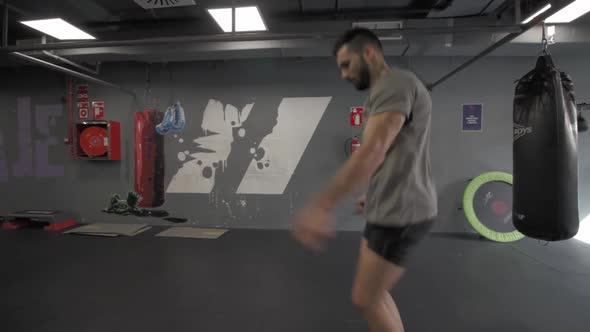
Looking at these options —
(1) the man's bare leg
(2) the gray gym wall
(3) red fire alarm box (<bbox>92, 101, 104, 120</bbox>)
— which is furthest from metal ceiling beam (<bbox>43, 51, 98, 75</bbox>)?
(1) the man's bare leg

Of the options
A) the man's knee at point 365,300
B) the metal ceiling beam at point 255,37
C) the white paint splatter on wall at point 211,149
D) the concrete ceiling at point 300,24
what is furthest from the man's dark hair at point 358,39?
the white paint splatter on wall at point 211,149

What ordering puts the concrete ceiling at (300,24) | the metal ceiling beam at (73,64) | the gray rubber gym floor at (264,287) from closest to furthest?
the gray rubber gym floor at (264,287) → the concrete ceiling at (300,24) → the metal ceiling beam at (73,64)

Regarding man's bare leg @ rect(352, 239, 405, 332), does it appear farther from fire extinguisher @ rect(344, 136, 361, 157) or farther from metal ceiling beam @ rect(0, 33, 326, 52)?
fire extinguisher @ rect(344, 136, 361, 157)

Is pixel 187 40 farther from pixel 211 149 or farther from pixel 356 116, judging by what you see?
pixel 356 116

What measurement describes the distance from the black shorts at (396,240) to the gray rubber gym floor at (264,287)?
1.00 meters

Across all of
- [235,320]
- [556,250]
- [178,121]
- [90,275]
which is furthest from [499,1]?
[90,275]

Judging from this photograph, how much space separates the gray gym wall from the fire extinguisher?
0.31ft

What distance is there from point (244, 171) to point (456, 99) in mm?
3105

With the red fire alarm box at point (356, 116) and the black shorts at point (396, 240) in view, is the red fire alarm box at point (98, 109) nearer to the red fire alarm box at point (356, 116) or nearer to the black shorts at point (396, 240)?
the red fire alarm box at point (356, 116)

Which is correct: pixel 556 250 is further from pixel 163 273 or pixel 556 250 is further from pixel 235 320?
pixel 163 273

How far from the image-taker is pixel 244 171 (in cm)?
437

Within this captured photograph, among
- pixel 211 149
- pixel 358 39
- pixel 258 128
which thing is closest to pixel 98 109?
pixel 211 149

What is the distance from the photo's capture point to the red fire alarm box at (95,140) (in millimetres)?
4305

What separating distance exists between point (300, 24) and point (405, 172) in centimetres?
307
